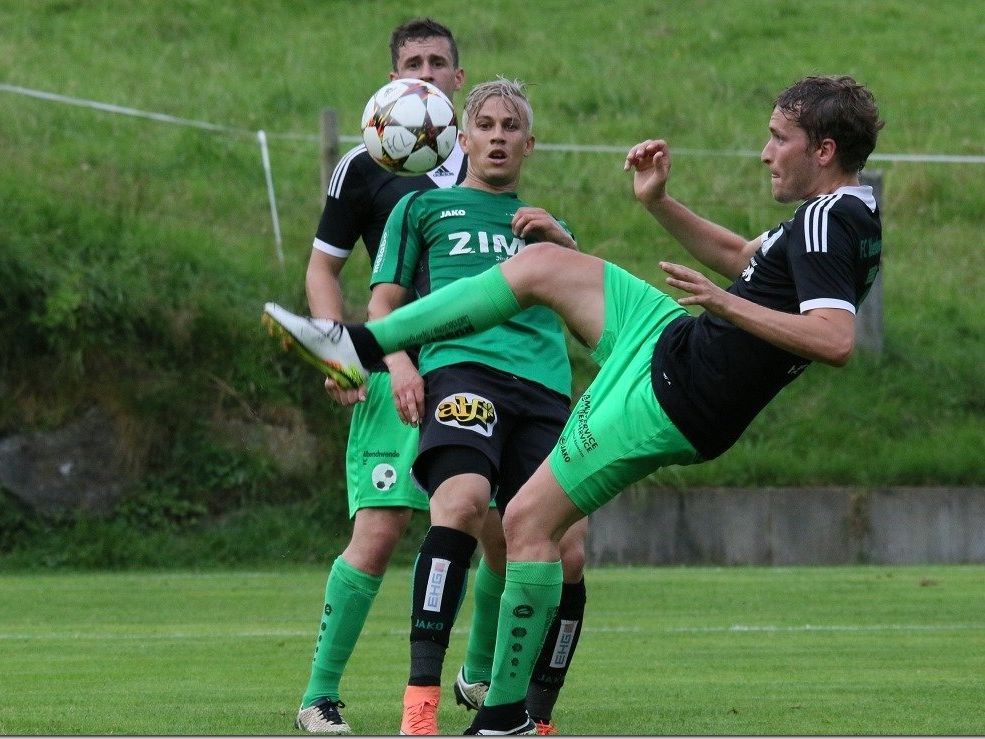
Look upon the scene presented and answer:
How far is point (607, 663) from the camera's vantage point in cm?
782

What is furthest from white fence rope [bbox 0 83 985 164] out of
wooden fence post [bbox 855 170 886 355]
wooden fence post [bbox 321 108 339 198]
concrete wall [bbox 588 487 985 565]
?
concrete wall [bbox 588 487 985 565]

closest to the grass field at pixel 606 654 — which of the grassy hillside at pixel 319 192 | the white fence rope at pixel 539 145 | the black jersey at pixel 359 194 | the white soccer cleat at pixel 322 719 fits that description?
the white soccer cleat at pixel 322 719

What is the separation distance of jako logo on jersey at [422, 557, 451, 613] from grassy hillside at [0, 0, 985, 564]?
910 cm

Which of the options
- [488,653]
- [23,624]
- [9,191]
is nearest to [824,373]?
[9,191]

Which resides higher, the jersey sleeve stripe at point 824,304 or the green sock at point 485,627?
the jersey sleeve stripe at point 824,304

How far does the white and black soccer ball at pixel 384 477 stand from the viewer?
6309 mm

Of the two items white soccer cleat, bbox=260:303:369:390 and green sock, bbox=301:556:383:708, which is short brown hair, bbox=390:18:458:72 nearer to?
white soccer cleat, bbox=260:303:369:390

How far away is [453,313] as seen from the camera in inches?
217

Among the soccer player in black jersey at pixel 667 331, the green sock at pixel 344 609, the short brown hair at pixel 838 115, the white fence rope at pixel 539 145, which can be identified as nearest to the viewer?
the soccer player in black jersey at pixel 667 331

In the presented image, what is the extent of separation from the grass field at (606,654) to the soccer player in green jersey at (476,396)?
50cm

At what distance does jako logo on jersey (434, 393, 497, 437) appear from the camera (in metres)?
5.90

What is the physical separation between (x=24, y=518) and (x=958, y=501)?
26.1ft

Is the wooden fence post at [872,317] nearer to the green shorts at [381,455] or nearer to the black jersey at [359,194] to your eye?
the black jersey at [359,194]

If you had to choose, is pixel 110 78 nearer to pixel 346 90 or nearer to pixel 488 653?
pixel 346 90
